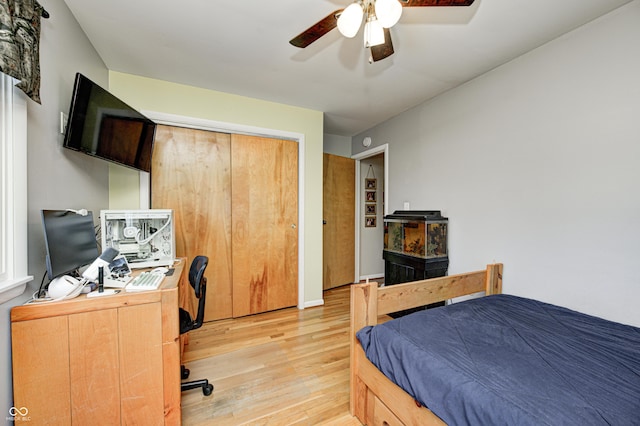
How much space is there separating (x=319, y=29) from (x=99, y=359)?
6.48ft

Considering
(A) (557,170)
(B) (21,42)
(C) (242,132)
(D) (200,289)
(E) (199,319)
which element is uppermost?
(C) (242,132)

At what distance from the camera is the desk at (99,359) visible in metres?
1.03

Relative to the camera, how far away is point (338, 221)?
13.1 feet

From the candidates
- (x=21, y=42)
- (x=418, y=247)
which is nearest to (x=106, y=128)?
(x=21, y=42)

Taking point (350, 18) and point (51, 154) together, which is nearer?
point (350, 18)

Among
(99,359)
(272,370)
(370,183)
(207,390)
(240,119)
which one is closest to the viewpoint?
(99,359)

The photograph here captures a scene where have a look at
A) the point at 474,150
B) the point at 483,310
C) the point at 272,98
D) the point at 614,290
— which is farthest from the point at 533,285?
the point at 272,98

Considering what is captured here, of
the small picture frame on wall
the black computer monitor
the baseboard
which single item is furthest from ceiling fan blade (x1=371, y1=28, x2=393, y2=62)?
the small picture frame on wall

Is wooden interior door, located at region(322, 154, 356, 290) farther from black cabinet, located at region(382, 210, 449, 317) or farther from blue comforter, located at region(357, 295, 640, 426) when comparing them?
blue comforter, located at region(357, 295, 640, 426)

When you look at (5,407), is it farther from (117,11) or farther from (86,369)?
(117,11)

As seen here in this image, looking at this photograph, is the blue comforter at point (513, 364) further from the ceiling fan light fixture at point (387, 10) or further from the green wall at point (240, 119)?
the green wall at point (240, 119)

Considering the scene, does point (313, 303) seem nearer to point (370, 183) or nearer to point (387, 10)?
point (370, 183)

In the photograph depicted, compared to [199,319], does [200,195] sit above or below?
above

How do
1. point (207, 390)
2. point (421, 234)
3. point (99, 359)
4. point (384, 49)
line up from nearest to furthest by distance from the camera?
point (99, 359)
point (384, 49)
point (207, 390)
point (421, 234)
